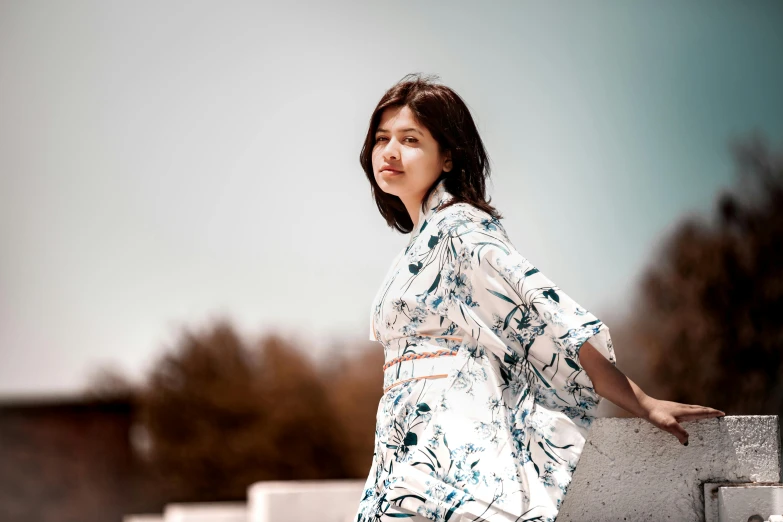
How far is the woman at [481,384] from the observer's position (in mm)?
1774

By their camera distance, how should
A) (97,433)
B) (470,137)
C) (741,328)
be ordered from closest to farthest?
(470,137) → (741,328) → (97,433)

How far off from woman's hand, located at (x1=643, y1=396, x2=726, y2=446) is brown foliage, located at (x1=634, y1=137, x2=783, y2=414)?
14.8 meters

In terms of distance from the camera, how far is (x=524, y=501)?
1774 mm

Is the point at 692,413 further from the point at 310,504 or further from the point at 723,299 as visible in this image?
the point at 723,299

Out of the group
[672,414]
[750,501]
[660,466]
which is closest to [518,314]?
[672,414]

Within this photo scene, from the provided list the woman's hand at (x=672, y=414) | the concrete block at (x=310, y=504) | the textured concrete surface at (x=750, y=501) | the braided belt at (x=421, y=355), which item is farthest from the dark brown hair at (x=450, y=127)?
the concrete block at (x=310, y=504)

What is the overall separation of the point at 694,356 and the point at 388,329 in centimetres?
1585

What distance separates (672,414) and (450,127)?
82cm

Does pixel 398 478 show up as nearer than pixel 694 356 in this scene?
Yes

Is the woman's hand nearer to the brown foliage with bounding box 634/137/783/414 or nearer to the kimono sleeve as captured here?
the kimono sleeve

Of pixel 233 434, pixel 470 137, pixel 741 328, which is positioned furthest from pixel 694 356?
pixel 470 137

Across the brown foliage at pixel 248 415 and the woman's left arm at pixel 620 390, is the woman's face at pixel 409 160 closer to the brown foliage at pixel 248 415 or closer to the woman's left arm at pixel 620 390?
the woman's left arm at pixel 620 390

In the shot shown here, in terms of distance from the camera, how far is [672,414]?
1930mm

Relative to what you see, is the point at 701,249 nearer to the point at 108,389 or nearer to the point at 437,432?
the point at 108,389
